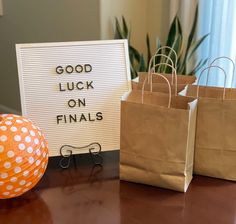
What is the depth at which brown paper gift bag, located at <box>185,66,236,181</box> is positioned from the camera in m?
0.93

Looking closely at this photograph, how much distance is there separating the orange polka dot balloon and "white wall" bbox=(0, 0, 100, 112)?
133cm

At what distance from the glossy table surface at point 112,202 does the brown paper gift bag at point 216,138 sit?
3 centimetres

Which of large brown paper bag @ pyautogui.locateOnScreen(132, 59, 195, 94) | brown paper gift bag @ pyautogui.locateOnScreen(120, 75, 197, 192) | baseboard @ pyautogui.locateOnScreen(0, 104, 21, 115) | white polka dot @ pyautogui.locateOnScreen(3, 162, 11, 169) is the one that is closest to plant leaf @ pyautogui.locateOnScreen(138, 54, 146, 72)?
large brown paper bag @ pyautogui.locateOnScreen(132, 59, 195, 94)

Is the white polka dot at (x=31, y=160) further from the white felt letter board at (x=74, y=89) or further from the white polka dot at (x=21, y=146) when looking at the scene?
the white felt letter board at (x=74, y=89)

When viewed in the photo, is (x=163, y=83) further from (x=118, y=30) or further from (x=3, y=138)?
(x=118, y=30)

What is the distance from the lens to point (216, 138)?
3.15 ft

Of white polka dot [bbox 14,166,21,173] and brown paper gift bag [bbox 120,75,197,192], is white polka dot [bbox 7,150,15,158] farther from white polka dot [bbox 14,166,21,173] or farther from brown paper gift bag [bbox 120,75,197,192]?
brown paper gift bag [bbox 120,75,197,192]

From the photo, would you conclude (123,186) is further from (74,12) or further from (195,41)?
(74,12)

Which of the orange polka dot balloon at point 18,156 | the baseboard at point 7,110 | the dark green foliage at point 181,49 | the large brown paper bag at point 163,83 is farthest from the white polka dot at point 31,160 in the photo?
the baseboard at point 7,110

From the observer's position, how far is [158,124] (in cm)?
89

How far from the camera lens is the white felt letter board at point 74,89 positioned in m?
1.06

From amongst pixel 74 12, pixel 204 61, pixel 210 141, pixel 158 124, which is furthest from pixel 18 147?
pixel 74 12

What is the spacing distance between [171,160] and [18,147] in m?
0.38

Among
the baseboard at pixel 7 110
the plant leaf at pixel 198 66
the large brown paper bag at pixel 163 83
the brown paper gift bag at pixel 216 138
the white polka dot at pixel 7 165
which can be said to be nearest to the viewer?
the white polka dot at pixel 7 165
